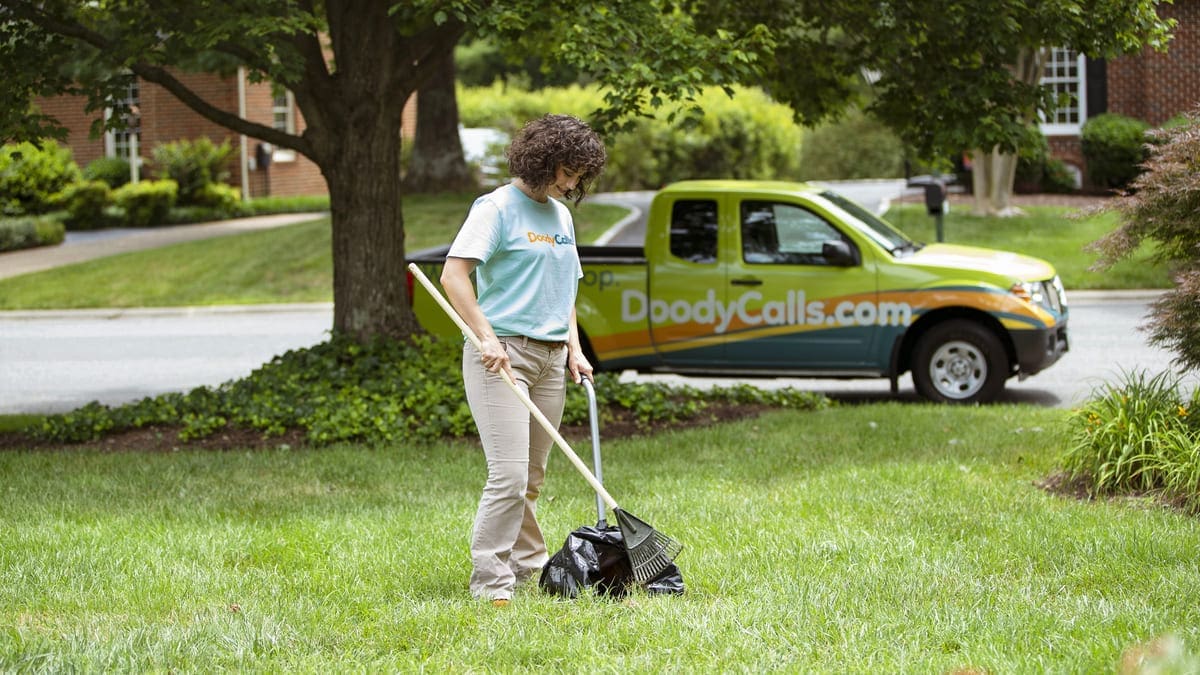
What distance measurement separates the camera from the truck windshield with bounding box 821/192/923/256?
10.8m

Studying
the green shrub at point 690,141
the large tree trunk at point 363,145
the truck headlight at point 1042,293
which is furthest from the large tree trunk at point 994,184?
the large tree trunk at point 363,145

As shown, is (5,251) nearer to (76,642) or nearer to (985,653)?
(76,642)

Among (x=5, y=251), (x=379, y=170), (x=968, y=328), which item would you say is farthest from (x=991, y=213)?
(x=5, y=251)

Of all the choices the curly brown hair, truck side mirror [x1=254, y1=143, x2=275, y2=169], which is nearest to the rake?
the curly brown hair

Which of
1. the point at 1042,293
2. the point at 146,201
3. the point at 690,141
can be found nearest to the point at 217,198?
the point at 146,201

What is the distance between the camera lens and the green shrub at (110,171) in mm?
29125

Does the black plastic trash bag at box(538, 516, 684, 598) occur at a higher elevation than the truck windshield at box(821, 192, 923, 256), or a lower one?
lower

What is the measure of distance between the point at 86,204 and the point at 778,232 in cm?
2012

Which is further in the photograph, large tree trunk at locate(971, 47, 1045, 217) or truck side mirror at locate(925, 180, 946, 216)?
large tree trunk at locate(971, 47, 1045, 217)

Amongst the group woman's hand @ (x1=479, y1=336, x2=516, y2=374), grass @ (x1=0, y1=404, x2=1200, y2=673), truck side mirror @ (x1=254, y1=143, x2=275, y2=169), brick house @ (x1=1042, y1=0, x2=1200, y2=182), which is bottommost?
grass @ (x1=0, y1=404, x2=1200, y2=673)

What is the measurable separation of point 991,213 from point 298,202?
48.3 ft

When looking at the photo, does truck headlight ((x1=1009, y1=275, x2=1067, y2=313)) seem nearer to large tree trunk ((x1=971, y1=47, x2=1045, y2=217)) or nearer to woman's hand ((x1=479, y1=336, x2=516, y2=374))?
woman's hand ((x1=479, y1=336, x2=516, y2=374))

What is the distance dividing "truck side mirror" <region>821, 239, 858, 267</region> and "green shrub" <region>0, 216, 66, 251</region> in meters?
18.1

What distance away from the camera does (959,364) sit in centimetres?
1077
